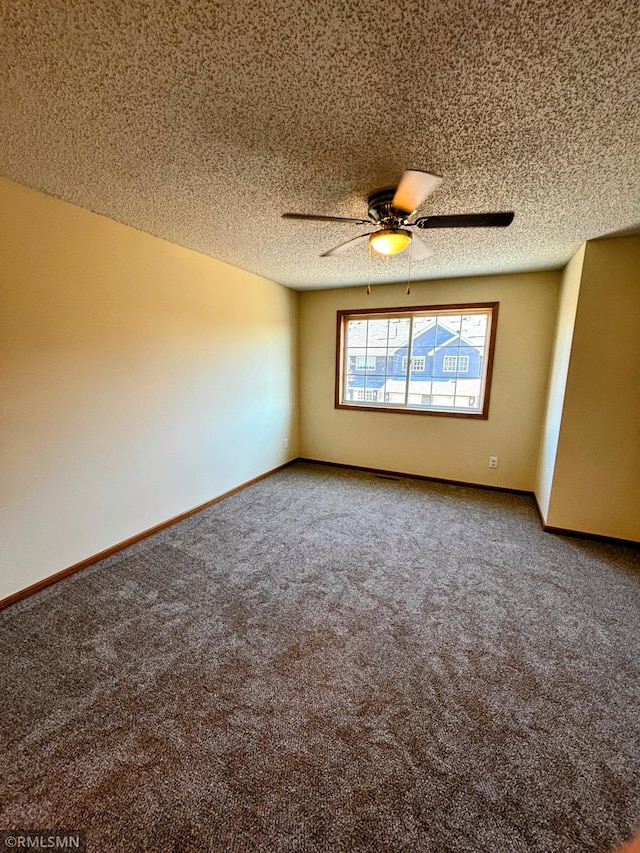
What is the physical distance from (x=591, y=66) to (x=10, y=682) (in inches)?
129

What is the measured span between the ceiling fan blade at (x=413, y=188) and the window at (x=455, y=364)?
2.57m

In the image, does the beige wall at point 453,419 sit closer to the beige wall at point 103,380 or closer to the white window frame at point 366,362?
the white window frame at point 366,362

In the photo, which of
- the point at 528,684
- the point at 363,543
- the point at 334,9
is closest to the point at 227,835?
the point at 528,684

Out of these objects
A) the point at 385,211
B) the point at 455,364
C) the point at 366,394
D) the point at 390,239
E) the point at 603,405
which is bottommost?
the point at 366,394

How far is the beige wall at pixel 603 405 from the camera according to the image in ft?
8.50

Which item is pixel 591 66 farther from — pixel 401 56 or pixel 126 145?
pixel 126 145

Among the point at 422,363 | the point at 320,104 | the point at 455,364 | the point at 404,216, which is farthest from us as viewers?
the point at 422,363

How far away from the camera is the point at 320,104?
1300 mm

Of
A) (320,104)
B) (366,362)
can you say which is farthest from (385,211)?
(366,362)

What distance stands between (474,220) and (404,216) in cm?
37

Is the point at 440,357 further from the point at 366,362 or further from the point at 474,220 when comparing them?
the point at 474,220

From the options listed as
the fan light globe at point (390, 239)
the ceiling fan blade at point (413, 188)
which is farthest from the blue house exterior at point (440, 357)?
the ceiling fan blade at point (413, 188)

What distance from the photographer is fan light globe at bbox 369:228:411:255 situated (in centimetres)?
200

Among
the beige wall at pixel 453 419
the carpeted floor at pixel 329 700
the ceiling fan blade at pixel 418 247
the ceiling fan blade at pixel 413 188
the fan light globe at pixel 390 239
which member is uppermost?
the ceiling fan blade at pixel 418 247
